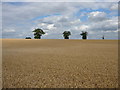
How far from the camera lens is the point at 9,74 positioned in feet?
13.7

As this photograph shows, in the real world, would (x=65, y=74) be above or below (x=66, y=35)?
below

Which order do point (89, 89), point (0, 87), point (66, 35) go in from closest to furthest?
point (89, 89) < point (0, 87) < point (66, 35)

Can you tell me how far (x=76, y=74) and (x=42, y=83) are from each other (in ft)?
4.37

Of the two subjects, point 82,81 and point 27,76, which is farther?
point 27,76

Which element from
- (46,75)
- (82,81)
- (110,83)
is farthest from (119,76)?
(46,75)

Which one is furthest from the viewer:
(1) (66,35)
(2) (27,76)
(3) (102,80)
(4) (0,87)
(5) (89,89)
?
(1) (66,35)

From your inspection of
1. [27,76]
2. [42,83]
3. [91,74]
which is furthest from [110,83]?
[27,76]

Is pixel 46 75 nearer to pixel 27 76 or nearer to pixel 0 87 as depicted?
pixel 27 76

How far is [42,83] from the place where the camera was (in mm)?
3395

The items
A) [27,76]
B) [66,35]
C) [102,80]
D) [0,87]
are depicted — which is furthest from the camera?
[66,35]

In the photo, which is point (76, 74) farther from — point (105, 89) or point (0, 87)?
point (0, 87)

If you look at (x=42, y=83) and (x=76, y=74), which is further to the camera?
(x=76, y=74)

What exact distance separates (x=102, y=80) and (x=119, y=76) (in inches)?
32.6

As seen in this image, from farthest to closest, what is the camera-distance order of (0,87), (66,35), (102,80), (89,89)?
(66,35)
(102,80)
(0,87)
(89,89)
